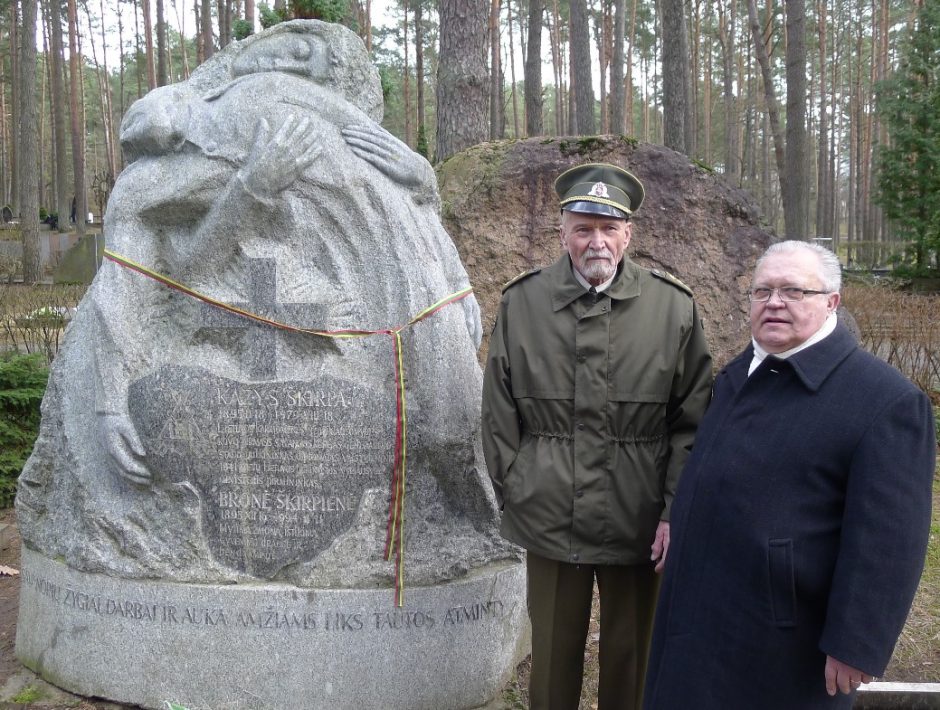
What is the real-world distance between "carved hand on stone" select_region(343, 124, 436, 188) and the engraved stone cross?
0.58m

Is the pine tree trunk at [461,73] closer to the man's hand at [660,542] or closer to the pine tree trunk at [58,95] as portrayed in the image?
the man's hand at [660,542]

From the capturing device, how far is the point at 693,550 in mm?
2168

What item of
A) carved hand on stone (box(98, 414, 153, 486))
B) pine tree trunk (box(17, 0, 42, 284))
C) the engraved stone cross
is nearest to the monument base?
carved hand on stone (box(98, 414, 153, 486))

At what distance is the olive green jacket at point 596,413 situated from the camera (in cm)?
253

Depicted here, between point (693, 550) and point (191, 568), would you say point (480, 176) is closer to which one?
point (191, 568)

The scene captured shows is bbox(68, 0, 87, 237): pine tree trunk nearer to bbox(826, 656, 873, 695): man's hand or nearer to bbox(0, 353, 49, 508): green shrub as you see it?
bbox(0, 353, 49, 508): green shrub

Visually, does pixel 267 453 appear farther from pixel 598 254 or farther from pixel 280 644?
pixel 598 254

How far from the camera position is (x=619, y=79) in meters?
18.9

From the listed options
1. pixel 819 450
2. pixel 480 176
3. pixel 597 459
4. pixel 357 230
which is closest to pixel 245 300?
pixel 357 230

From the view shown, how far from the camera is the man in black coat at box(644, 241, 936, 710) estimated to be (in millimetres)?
1867

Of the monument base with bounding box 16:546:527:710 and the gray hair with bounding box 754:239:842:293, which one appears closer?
the gray hair with bounding box 754:239:842:293

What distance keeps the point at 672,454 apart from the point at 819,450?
66 cm

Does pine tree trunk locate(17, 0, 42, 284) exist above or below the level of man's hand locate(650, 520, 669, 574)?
above

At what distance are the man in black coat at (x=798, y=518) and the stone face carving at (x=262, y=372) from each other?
1377 millimetres
